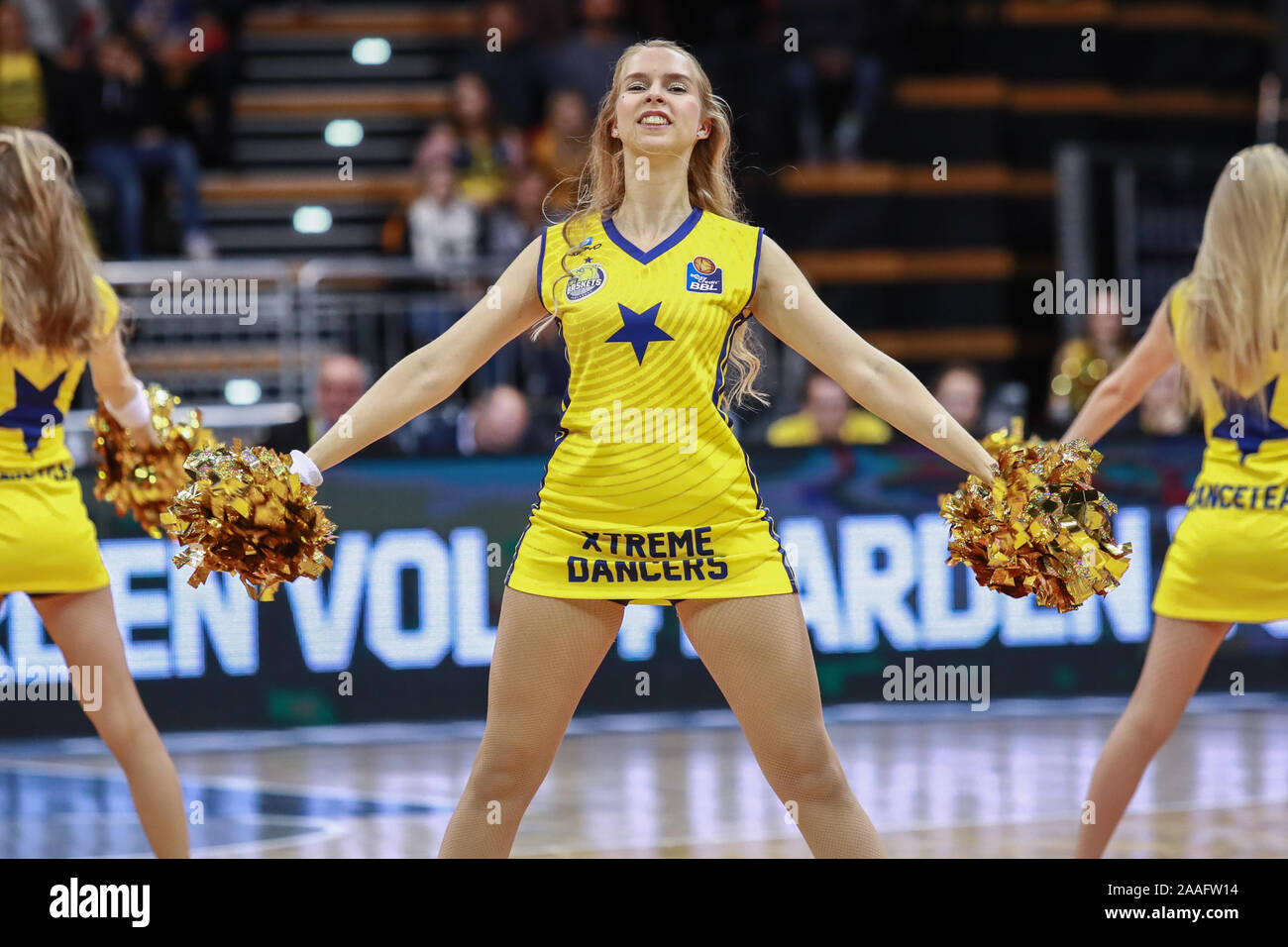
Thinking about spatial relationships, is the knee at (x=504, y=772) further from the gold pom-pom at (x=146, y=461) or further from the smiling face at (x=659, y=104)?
the gold pom-pom at (x=146, y=461)

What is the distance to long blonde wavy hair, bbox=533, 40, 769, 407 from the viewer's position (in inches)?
156

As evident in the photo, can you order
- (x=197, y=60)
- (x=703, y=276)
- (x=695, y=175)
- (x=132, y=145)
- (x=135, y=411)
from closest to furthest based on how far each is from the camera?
(x=703, y=276), (x=695, y=175), (x=135, y=411), (x=132, y=145), (x=197, y=60)

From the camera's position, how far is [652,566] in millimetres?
3721

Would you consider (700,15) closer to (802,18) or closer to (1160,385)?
(802,18)

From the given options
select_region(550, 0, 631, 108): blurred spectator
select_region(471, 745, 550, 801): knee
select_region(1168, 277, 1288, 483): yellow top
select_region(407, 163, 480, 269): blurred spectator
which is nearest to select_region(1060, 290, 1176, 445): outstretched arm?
select_region(1168, 277, 1288, 483): yellow top

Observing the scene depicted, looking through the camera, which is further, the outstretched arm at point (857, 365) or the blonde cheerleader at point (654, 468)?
the outstretched arm at point (857, 365)

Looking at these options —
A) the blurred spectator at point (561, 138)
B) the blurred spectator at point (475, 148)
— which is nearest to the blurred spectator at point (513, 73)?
the blurred spectator at point (475, 148)

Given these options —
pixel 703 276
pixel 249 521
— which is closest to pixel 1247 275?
pixel 703 276

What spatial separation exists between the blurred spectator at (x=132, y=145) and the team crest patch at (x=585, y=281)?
8.56 meters

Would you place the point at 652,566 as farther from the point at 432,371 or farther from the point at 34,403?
the point at 34,403

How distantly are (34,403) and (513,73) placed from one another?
8.58 metres

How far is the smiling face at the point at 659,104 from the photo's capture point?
3.85m
